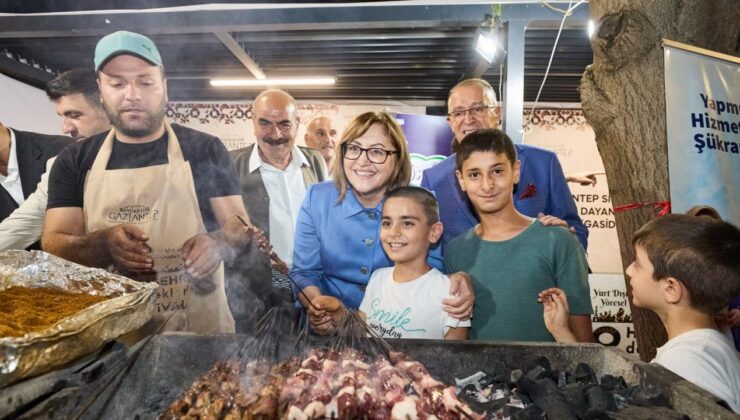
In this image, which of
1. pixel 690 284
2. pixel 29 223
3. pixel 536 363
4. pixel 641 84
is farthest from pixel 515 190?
pixel 29 223

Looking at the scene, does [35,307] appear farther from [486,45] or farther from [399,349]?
[486,45]

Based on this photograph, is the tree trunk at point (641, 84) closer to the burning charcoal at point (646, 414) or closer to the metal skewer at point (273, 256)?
the burning charcoal at point (646, 414)

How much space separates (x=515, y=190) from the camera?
10.9ft

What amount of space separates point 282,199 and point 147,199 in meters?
1.06

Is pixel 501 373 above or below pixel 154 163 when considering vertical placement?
below

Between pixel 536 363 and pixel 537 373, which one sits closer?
pixel 537 373

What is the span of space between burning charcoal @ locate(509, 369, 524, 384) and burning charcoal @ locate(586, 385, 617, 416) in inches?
11.4

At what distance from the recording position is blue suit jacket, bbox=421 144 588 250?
10.9 feet

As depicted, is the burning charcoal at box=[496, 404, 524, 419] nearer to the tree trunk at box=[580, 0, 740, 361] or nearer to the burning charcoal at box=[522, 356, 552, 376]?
the burning charcoal at box=[522, 356, 552, 376]

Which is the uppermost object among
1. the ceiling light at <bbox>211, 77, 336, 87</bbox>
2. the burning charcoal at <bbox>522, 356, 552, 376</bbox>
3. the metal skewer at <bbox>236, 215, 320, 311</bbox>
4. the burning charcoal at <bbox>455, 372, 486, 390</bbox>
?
the ceiling light at <bbox>211, 77, 336, 87</bbox>

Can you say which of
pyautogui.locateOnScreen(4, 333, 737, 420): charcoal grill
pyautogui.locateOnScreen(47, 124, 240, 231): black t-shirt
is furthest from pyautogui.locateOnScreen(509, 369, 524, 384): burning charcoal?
pyautogui.locateOnScreen(47, 124, 240, 231): black t-shirt

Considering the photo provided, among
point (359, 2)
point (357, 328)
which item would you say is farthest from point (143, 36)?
point (357, 328)

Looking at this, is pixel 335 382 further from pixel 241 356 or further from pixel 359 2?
pixel 359 2

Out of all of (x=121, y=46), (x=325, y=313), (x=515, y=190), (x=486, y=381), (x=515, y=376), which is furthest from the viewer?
(x=121, y=46)
